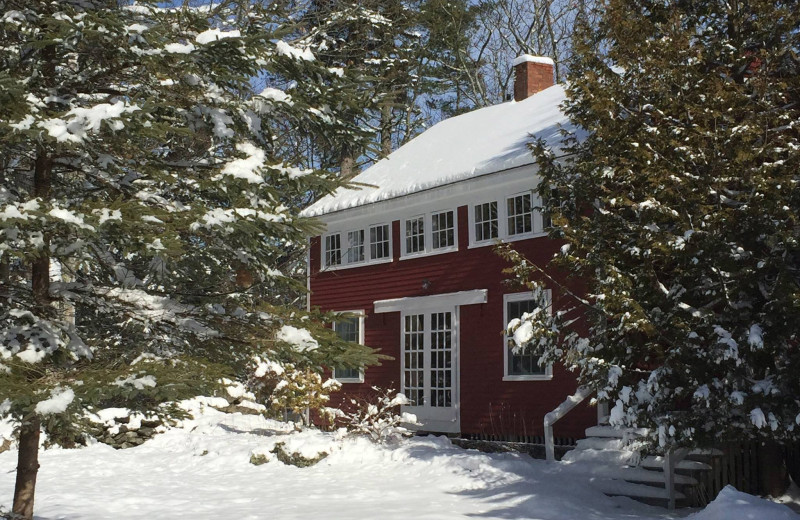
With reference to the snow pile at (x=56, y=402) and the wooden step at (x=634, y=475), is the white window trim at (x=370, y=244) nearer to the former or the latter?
the wooden step at (x=634, y=475)

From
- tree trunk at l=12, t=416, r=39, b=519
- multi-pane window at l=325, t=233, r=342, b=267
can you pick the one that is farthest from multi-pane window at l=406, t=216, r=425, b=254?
tree trunk at l=12, t=416, r=39, b=519

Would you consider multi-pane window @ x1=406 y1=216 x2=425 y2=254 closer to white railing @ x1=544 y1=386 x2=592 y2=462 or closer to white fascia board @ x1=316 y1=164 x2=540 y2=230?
white fascia board @ x1=316 y1=164 x2=540 y2=230

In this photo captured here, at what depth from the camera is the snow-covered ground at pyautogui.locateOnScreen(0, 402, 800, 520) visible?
10602 mm

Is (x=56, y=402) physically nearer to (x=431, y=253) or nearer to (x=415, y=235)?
(x=431, y=253)

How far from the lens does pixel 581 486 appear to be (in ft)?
39.3

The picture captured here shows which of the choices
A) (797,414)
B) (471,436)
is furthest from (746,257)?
(471,436)

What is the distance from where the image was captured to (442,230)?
1836cm

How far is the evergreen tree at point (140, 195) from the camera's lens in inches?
273

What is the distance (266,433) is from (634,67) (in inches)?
437

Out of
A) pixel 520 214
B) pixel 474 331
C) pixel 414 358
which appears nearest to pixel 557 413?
pixel 474 331

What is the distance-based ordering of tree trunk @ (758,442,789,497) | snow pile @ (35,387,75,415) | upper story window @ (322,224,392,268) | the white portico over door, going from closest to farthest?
snow pile @ (35,387,75,415), tree trunk @ (758,442,789,497), the white portico over door, upper story window @ (322,224,392,268)

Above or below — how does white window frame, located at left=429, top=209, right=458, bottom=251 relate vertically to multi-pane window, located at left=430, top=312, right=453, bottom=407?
above

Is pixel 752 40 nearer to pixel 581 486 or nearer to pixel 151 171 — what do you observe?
pixel 581 486

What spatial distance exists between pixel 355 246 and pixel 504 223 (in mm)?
4734
